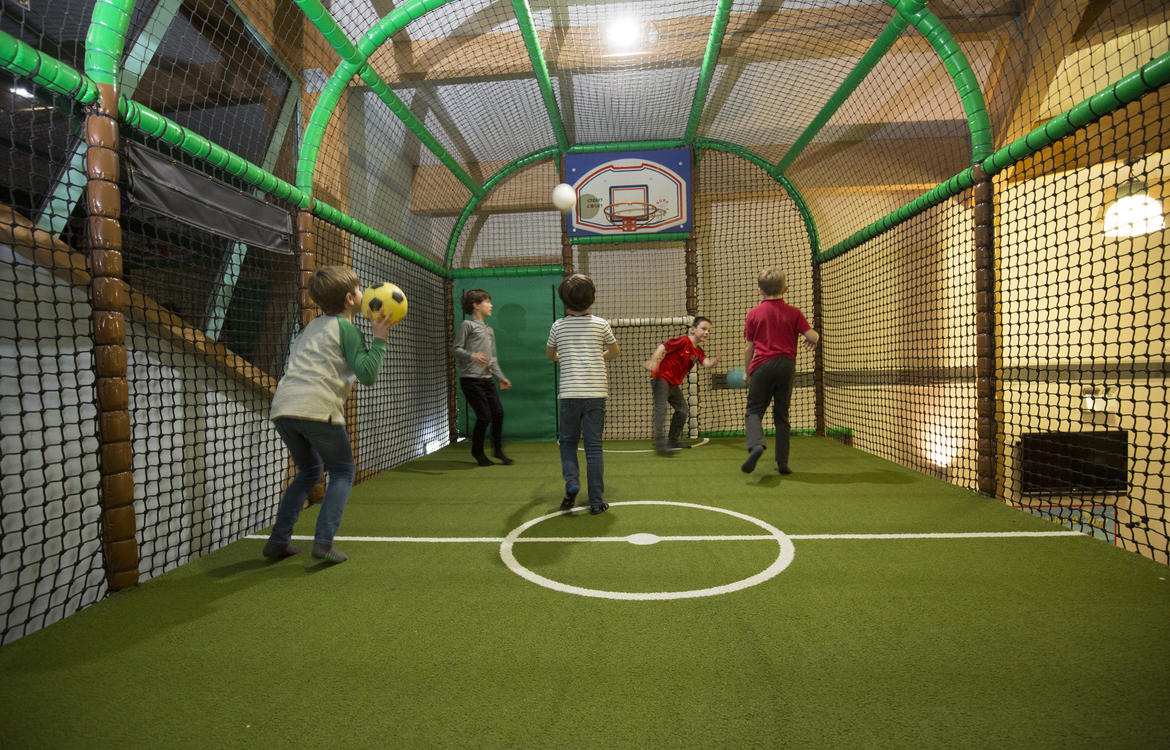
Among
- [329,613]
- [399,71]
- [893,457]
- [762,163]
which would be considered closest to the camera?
[329,613]

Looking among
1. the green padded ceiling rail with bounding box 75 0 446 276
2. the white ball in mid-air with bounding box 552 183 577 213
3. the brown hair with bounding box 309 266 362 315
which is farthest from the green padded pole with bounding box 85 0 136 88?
the white ball in mid-air with bounding box 552 183 577 213

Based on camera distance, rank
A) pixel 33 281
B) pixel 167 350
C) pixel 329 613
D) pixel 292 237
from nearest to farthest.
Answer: pixel 329 613 → pixel 33 281 → pixel 167 350 → pixel 292 237

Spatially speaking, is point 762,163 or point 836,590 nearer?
point 836,590

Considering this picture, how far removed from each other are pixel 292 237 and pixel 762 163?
5.73 meters

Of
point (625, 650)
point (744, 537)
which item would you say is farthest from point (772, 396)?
point (625, 650)

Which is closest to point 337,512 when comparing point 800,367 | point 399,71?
point 399,71

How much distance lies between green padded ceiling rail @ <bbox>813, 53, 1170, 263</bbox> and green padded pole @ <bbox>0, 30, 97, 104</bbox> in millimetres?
4780

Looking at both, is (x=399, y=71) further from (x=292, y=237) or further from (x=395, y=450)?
(x=395, y=450)

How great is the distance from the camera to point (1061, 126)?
9.73 ft

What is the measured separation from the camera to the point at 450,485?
170 inches

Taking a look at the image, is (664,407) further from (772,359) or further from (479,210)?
(479,210)

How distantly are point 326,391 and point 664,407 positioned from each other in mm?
3905

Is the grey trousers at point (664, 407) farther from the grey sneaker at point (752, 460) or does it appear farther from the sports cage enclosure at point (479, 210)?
the grey sneaker at point (752, 460)

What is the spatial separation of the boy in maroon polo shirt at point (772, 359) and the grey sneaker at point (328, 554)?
121 inches
